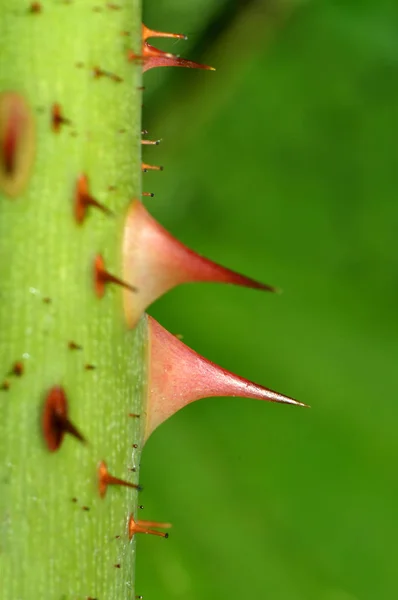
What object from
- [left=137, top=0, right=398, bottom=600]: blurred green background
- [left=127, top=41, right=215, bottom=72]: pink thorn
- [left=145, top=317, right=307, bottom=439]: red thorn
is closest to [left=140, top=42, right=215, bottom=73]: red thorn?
[left=127, top=41, right=215, bottom=72]: pink thorn

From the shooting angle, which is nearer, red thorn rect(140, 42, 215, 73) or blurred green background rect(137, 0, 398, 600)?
red thorn rect(140, 42, 215, 73)

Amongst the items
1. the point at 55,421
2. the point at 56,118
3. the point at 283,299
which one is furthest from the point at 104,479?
the point at 283,299

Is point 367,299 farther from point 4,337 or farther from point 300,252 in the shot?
point 4,337

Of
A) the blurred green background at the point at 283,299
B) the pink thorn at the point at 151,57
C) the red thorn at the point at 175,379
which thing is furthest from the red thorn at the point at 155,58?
the blurred green background at the point at 283,299

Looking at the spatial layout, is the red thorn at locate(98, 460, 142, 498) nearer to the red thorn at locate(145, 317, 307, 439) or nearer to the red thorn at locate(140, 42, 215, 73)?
the red thorn at locate(145, 317, 307, 439)

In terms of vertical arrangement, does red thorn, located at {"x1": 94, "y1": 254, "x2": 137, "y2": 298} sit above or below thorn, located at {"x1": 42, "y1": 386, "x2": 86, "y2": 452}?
above

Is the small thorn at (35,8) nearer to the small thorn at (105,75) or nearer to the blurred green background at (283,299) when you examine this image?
the small thorn at (105,75)

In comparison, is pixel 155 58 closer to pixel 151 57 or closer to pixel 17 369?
pixel 151 57

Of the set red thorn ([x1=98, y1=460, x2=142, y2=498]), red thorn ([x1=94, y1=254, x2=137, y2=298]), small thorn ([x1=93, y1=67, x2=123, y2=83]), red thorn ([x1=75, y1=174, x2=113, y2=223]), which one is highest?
small thorn ([x1=93, y1=67, x2=123, y2=83])
